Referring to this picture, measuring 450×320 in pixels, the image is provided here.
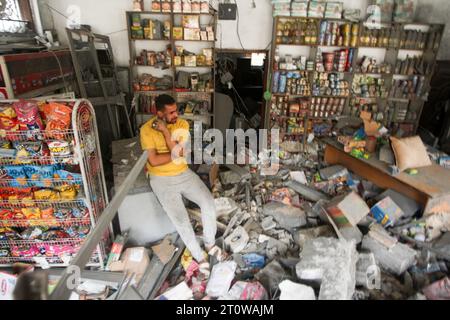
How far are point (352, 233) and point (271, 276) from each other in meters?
0.90

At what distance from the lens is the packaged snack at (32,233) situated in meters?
2.49

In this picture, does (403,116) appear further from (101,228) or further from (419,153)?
(101,228)

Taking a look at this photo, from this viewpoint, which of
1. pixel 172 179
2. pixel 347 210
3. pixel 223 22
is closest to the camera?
pixel 172 179

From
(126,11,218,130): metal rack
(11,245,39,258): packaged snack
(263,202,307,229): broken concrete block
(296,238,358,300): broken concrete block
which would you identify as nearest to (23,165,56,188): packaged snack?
(11,245,39,258): packaged snack

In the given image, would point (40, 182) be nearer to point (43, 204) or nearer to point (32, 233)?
point (43, 204)

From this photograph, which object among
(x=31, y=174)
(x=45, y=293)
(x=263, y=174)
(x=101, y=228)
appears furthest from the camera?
(x=263, y=174)

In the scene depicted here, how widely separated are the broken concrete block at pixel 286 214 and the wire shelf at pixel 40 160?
2.04m

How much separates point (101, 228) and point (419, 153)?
3539mm

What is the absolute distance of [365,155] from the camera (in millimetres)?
3797

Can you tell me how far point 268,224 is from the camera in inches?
124

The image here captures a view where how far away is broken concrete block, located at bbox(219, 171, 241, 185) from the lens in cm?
398

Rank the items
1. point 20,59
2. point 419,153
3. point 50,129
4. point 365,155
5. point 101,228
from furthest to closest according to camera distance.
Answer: point 365,155 < point 419,153 < point 20,59 < point 50,129 < point 101,228

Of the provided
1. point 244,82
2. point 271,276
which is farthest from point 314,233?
point 244,82
